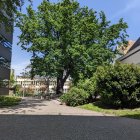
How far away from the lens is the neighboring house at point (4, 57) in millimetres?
55484

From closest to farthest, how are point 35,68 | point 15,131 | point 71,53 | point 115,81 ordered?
1. point 15,131
2. point 115,81
3. point 71,53
4. point 35,68

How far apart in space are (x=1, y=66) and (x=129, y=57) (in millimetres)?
22022

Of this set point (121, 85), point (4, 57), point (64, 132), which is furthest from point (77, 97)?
point (4, 57)

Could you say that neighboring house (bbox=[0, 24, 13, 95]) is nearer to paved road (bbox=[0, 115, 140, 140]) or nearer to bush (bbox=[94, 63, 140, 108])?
bush (bbox=[94, 63, 140, 108])

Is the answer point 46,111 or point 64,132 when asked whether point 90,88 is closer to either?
point 46,111

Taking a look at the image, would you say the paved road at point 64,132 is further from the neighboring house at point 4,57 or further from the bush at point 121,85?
the neighboring house at point 4,57

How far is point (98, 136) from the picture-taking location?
36.8ft

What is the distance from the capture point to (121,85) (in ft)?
81.3

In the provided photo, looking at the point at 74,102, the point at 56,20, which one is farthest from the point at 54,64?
the point at 74,102

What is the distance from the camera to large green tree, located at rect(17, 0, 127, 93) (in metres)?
50.2

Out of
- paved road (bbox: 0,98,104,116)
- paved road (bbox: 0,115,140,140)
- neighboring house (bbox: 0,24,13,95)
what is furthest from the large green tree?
paved road (bbox: 0,115,140,140)

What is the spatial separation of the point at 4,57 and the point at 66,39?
12.3 meters

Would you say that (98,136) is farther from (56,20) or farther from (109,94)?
(56,20)

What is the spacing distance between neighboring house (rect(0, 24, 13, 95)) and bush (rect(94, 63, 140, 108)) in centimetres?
2976
